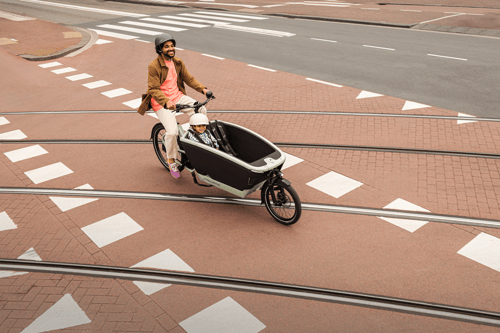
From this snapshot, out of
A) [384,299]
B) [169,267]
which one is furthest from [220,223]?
[384,299]

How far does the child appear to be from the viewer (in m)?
5.61

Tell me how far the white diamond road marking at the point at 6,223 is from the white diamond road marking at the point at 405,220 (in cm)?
485

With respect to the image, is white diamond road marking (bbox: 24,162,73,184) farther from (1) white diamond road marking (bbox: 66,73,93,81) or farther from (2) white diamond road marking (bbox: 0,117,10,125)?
(1) white diamond road marking (bbox: 66,73,93,81)

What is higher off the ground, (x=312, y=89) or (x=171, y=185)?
(x=312, y=89)

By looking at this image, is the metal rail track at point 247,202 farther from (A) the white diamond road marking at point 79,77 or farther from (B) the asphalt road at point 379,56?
(A) the white diamond road marking at point 79,77

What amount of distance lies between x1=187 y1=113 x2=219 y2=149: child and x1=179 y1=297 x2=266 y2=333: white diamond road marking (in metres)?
2.28

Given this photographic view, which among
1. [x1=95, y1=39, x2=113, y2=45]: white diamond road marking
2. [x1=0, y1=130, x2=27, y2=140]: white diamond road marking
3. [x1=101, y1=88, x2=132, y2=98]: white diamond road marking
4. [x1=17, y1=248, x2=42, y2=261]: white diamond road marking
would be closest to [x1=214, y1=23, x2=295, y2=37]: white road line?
[x1=95, y1=39, x2=113, y2=45]: white diamond road marking

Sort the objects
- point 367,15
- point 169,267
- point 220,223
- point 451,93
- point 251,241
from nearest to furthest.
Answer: point 169,267 → point 251,241 → point 220,223 → point 451,93 → point 367,15

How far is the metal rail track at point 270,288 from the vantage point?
3930 millimetres

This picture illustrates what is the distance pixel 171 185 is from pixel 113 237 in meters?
1.45

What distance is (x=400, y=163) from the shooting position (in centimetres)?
671

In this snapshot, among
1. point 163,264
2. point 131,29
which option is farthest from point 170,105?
point 131,29

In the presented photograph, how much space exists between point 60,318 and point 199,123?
9.22ft

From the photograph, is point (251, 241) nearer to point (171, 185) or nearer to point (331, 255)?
point (331, 255)
